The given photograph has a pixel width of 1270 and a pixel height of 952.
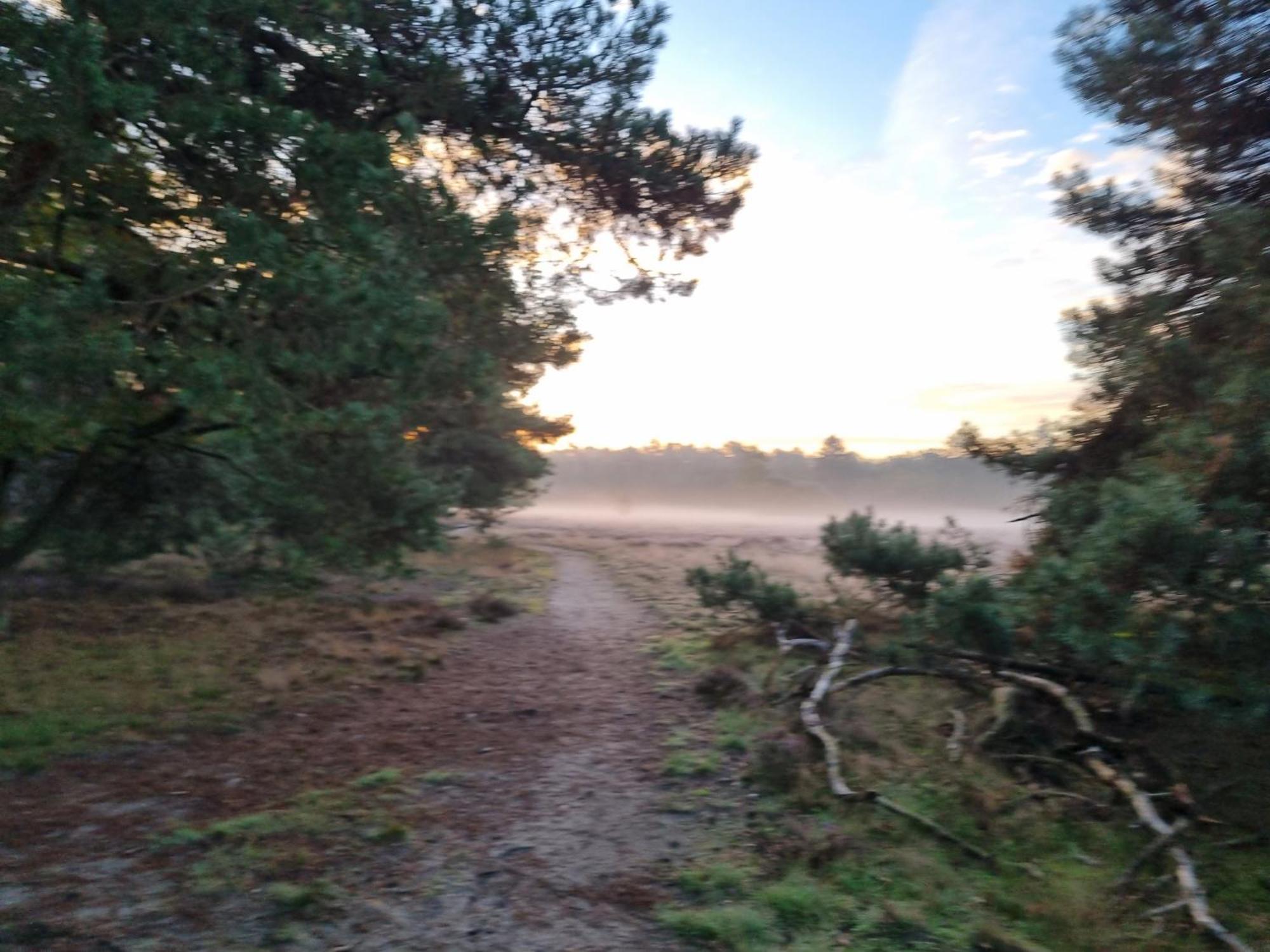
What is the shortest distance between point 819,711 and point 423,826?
12.4ft

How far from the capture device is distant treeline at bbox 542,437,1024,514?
19.9 m

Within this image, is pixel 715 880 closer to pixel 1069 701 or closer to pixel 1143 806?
pixel 1143 806

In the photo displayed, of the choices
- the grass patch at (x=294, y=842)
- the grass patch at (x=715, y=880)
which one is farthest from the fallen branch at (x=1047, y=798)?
the grass patch at (x=294, y=842)

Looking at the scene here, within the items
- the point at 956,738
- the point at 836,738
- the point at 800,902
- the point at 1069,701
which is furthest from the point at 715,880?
the point at 1069,701

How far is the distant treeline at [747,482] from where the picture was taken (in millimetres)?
19938

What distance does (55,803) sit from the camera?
18.9 ft

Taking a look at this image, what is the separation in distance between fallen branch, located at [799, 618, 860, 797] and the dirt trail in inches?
47.3

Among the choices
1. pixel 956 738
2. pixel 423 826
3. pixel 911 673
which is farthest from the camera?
pixel 911 673

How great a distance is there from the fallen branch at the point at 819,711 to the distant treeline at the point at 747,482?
5082 millimetres

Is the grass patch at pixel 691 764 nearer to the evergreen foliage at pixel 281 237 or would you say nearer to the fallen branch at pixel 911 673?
the fallen branch at pixel 911 673

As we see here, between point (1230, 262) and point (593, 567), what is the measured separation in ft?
51.5

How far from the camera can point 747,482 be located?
3488cm

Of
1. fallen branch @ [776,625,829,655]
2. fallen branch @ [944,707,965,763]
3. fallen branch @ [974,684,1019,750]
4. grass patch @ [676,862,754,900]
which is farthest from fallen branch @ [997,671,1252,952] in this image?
grass patch @ [676,862,754,900]

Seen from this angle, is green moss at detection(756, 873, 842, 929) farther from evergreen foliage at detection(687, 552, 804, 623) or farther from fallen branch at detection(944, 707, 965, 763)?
evergreen foliage at detection(687, 552, 804, 623)
